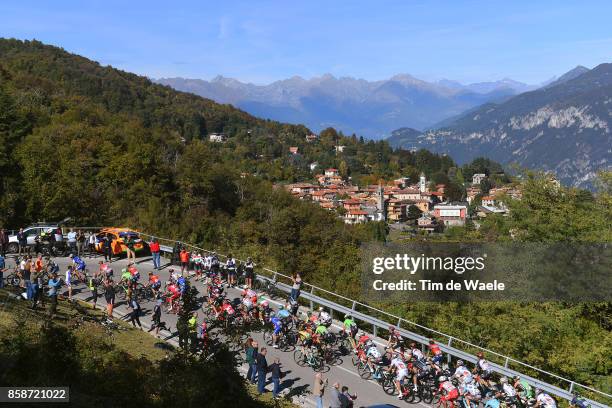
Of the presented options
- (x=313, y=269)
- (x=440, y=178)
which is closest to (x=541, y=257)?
(x=313, y=269)

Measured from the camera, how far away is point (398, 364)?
13.6 metres

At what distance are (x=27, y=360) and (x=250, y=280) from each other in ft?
37.7

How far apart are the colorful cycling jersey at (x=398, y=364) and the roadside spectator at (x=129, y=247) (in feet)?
47.5

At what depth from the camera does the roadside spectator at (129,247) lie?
2439 centimetres

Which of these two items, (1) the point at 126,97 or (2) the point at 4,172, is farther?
(1) the point at 126,97

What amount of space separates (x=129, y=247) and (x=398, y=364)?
582 inches

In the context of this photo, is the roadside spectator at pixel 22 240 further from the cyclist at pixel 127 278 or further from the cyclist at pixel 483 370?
the cyclist at pixel 483 370

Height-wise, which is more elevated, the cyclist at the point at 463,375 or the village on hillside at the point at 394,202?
the cyclist at the point at 463,375

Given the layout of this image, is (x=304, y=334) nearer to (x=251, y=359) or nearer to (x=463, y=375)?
(x=251, y=359)

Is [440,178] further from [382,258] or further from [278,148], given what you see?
[382,258]

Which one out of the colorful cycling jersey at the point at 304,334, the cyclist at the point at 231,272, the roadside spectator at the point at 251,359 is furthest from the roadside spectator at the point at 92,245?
the roadside spectator at the point at 251,359

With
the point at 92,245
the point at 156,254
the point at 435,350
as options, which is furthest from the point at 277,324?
the point at 92,245

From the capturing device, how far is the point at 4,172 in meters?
39.9

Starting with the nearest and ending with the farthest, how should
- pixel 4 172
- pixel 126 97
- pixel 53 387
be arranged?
pixel 53 387 → pixel 4 172 → pixel 126 97
